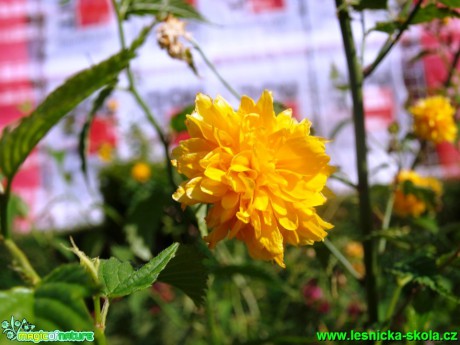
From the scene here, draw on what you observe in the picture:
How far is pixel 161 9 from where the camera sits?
69 centimetres

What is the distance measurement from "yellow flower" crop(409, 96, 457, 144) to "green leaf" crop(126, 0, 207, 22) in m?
0.46

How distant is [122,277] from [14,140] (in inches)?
5.1

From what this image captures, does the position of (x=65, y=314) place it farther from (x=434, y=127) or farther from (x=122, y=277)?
(x=434, y=127)

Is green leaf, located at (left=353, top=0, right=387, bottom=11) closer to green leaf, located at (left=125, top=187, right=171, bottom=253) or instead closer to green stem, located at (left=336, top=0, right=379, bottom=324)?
green stem, located at (left=336, top=0, right=379, bottom=324)

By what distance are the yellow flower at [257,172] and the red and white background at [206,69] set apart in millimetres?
3881

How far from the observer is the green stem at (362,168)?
61 cm

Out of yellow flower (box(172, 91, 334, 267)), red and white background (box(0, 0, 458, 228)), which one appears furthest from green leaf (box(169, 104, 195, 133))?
red and white background (box(0, 0, 458, 228))

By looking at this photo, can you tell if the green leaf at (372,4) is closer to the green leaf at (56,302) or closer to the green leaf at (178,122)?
the green leaf at (178,122)

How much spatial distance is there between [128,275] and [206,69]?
161 inches

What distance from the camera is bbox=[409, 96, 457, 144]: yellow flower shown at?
35.0 inches

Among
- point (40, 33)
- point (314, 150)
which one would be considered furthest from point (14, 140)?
point (40, 33)

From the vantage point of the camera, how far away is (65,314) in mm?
290

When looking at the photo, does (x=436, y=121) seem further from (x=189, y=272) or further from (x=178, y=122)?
(x=189, y=272)

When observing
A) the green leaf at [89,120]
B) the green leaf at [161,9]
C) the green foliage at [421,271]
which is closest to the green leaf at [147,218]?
the green leaf at [89,120]
